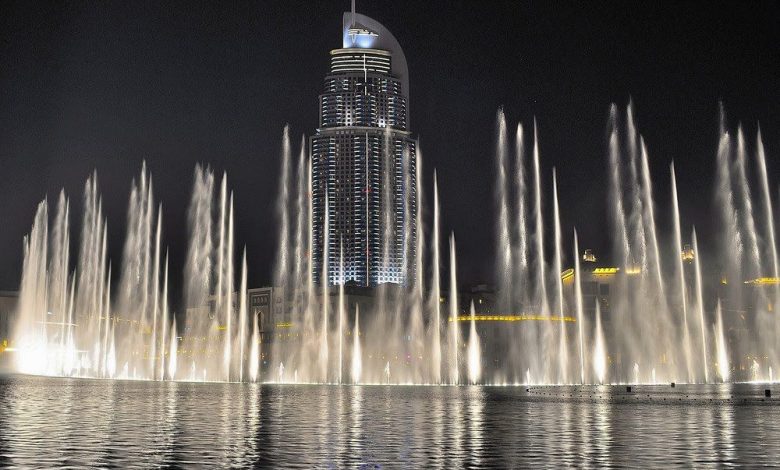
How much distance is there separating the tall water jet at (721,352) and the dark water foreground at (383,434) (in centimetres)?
3910

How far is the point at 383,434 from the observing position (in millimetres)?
19156

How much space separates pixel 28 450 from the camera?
15211 mm

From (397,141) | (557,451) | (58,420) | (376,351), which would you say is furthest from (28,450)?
(397,141)

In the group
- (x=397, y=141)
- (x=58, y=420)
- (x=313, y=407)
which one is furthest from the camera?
(x=397, y=141)

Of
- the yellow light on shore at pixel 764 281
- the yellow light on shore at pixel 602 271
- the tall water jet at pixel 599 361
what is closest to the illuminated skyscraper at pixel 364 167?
the yellow light on shore at pixel 602 271

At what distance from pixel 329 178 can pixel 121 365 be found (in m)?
98.0

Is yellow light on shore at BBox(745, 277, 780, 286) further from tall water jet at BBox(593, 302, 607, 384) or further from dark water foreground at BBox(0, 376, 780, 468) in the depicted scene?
dark water foreground at BBox(0, 376, 780, 468)

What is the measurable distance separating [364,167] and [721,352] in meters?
99.0

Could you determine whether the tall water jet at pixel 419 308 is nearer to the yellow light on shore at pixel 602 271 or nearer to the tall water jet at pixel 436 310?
the tall water jet at pixel 436 310

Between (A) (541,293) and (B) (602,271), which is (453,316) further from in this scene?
(B) (602,271)

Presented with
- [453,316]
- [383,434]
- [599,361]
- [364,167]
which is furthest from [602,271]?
[383,434]

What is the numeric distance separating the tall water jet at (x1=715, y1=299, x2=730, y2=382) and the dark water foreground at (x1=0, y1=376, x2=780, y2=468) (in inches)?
1540

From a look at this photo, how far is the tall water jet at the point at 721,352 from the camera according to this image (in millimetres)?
68062

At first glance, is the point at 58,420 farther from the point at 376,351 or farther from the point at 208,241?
the point at 376,351
